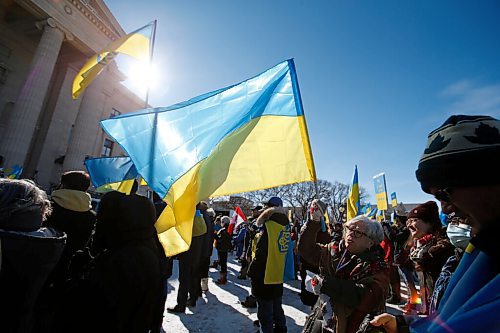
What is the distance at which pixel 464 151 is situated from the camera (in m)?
0.91

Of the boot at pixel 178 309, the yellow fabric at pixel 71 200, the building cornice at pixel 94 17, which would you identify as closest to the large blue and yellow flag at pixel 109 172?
the boot at pixel 178 309

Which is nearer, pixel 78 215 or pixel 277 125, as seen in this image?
pixel 78 215

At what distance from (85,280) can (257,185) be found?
1690 millimetres

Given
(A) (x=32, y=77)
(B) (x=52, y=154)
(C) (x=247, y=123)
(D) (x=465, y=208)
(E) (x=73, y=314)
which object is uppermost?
(A) (x=32, y=77)

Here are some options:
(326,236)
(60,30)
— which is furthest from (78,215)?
(60,30)

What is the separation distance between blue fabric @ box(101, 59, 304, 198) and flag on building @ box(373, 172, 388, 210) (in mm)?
6311

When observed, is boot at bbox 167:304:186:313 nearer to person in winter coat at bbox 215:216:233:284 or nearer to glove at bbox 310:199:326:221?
person in winter coat at bbox 215:216:233:284

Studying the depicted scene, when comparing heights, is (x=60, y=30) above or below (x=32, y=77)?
above

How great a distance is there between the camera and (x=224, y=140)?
8.33 ft

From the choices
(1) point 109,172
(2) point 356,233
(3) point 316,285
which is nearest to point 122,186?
(1) point 109,172

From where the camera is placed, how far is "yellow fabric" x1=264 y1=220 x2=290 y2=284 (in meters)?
3.62

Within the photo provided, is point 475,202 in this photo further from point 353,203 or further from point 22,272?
point 353,203

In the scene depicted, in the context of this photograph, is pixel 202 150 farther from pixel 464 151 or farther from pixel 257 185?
pixel 464 151

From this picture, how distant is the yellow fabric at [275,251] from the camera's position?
142 inches
